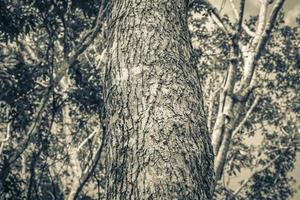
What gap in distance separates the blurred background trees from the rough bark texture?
7.20ft

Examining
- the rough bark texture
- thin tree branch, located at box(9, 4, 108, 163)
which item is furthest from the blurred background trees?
the rough bark texture

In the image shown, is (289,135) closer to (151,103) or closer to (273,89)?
(273,89)

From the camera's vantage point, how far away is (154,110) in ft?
Result: 4.38

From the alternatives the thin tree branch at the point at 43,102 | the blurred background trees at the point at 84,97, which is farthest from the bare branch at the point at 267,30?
the thin tree branch at the point at 43,102

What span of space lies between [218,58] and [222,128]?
29.5ft

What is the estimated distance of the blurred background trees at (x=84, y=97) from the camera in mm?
5425

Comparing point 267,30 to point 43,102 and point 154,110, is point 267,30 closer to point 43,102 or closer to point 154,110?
point 43,102

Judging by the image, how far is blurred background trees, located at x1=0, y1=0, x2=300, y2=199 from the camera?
5425mm

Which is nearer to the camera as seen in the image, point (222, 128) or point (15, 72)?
point (222, 128)

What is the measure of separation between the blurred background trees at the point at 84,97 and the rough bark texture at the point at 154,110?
219cm

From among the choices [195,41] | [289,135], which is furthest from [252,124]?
[195,41]

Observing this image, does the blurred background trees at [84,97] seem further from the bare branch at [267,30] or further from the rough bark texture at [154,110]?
the rough bark texture at [154,110]

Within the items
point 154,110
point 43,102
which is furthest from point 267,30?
point 154,110

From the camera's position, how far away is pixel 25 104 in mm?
7168
